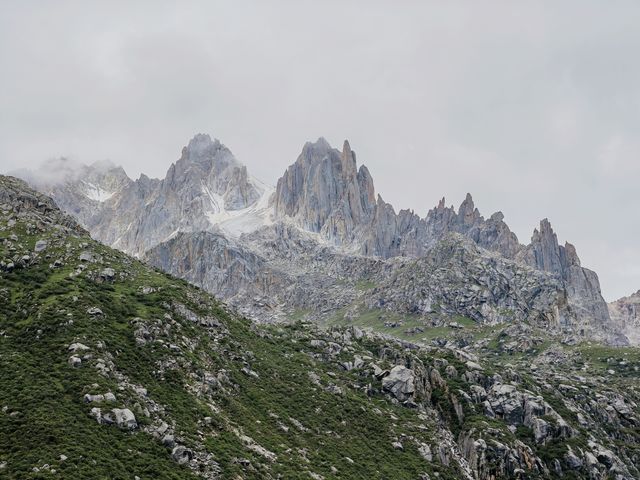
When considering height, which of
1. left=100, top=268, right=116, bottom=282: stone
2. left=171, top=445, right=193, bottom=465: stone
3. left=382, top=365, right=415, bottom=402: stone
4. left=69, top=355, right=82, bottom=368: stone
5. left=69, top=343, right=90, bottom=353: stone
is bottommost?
left=171, top=445, right=193, bottom=465: stone

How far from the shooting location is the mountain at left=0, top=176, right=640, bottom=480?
210 ft

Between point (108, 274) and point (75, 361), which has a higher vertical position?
point (108, 274)

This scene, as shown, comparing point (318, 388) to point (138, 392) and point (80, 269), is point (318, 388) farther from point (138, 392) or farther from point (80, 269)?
point (80, 269)

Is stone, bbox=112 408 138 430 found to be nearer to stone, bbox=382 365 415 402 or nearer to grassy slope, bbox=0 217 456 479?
grassy slope, bbox=0 217 456 479

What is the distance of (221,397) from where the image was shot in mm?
83938

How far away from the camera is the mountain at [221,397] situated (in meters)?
64.1

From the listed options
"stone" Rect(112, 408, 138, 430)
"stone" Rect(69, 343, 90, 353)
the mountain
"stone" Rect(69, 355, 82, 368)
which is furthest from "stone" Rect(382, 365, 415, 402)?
"stone" Rect(69, 355, 82, 368)

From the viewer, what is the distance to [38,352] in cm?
7381

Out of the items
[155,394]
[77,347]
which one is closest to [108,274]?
[77,347]

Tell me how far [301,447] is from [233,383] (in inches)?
640

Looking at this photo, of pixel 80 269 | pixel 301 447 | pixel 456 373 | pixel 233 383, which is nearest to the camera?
pixel 301 447

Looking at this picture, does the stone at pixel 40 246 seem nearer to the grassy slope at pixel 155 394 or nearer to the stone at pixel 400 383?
the grassy slope at pixel 155 394

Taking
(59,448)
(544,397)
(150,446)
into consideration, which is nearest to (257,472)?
(150,446)

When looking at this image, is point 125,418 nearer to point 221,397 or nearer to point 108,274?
point 221,397
